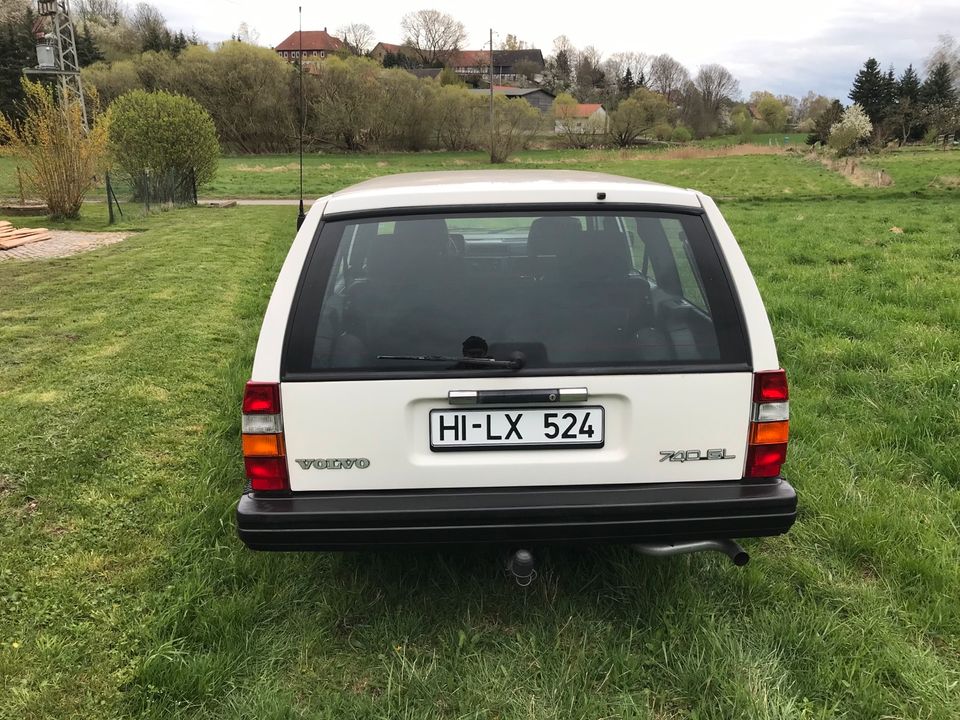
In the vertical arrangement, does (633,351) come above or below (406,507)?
above

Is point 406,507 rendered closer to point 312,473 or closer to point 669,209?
point 312,473

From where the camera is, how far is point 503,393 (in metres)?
2.41

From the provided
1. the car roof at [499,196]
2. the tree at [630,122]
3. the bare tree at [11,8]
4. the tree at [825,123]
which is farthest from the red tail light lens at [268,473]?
the tree at [630,122]

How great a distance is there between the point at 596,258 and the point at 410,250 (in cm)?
67

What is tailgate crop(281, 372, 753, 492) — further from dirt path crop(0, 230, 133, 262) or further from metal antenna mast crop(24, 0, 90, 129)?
metal antenna mast crop(24, 0, 90, 129)

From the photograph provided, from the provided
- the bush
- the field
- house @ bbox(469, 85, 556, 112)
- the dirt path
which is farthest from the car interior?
house @ bbox(469, 85, 556, 112)

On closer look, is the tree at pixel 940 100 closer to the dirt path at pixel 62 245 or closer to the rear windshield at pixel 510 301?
the dirt path at pixel 62 245

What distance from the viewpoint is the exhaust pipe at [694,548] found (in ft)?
8.35

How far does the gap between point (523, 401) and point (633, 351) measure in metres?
0.42

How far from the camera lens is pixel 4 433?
4.43 meters

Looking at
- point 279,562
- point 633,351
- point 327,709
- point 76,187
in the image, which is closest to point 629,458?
point 633,351

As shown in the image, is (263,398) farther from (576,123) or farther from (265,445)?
(576,123)

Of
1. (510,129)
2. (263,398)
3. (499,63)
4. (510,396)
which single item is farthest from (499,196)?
(499,63)

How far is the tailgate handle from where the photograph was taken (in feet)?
7.89
